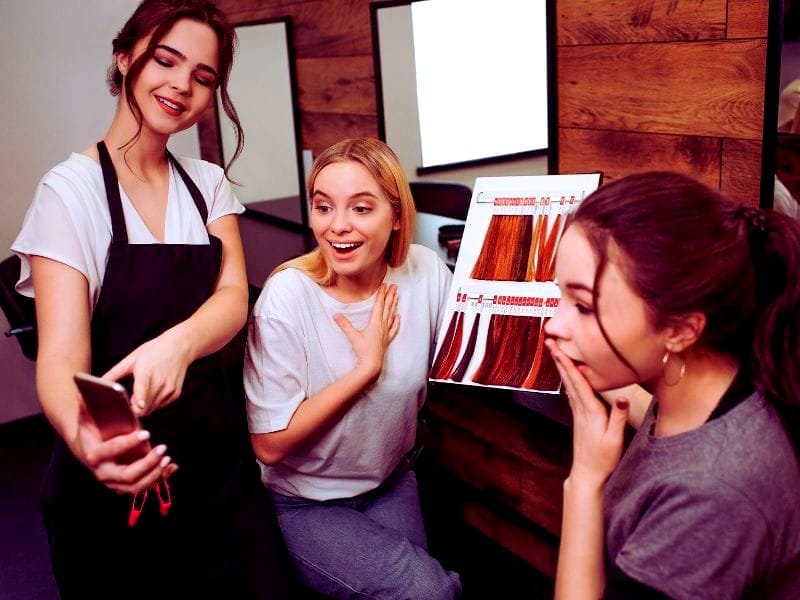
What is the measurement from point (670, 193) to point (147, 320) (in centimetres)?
105

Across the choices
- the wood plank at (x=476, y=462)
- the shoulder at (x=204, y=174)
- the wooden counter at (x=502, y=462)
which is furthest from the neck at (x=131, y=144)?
the wood plank at (x=476, y=462)

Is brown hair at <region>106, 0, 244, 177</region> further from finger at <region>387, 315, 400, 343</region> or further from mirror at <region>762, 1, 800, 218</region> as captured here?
mirror at <region>762, 1, 800, 218</region>

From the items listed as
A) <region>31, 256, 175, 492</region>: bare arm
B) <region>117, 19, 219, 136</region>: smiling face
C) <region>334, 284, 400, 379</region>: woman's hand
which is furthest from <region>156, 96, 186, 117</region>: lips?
<region>334, 284, 400, 379</region>: woman's hand

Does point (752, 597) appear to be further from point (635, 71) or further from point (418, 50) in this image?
point (418, 50)

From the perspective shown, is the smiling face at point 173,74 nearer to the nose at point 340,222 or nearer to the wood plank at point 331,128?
the nose at point 340,222

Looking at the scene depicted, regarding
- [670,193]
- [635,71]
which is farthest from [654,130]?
[670,193]

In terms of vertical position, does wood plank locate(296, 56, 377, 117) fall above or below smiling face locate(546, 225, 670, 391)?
above

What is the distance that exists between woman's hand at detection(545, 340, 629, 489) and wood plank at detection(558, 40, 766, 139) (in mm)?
933

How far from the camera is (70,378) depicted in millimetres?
1422

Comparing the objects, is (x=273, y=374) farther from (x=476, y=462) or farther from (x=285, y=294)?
(x=476, y=462)

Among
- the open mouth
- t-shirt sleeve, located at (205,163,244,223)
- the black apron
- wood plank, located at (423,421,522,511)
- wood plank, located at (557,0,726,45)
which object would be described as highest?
wood plank, located at (557,0,726,45)

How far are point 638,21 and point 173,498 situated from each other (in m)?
1.52

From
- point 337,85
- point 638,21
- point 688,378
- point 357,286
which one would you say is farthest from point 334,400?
point 337,85

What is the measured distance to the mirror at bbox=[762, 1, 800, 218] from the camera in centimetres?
170
